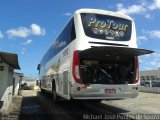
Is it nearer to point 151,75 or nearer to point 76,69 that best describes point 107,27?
point 76,69

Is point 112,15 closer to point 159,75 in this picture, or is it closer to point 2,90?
point 2,90

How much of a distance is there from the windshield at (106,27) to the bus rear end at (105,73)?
2.56 feet

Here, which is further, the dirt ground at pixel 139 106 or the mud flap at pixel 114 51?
the dirt ground at pixel 139 106

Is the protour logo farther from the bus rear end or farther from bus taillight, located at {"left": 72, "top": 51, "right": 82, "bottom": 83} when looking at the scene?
bus taillight, located at {"left": 72, "top": 51, "right": 82, "bottom": 83}

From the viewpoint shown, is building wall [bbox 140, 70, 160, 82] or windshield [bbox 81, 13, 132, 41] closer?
windshield [bbox 81, 13, 132, 41]

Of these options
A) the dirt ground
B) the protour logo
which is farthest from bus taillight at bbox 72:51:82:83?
the dirt ground

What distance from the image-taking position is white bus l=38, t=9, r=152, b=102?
1020 centimetres

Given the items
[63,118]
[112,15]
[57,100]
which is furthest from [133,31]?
[57,100]

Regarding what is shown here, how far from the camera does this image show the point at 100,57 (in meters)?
10.8

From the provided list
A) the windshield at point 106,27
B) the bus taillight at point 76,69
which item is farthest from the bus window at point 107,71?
the windshield at point 106,27

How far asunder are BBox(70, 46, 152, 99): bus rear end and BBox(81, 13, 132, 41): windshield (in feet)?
2.56

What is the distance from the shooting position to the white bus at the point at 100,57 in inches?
401

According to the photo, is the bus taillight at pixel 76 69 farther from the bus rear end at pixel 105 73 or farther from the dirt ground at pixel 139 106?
the dirt ground at pixel 139 106

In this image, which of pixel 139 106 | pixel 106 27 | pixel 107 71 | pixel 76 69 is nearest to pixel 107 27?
pixel 106 27
